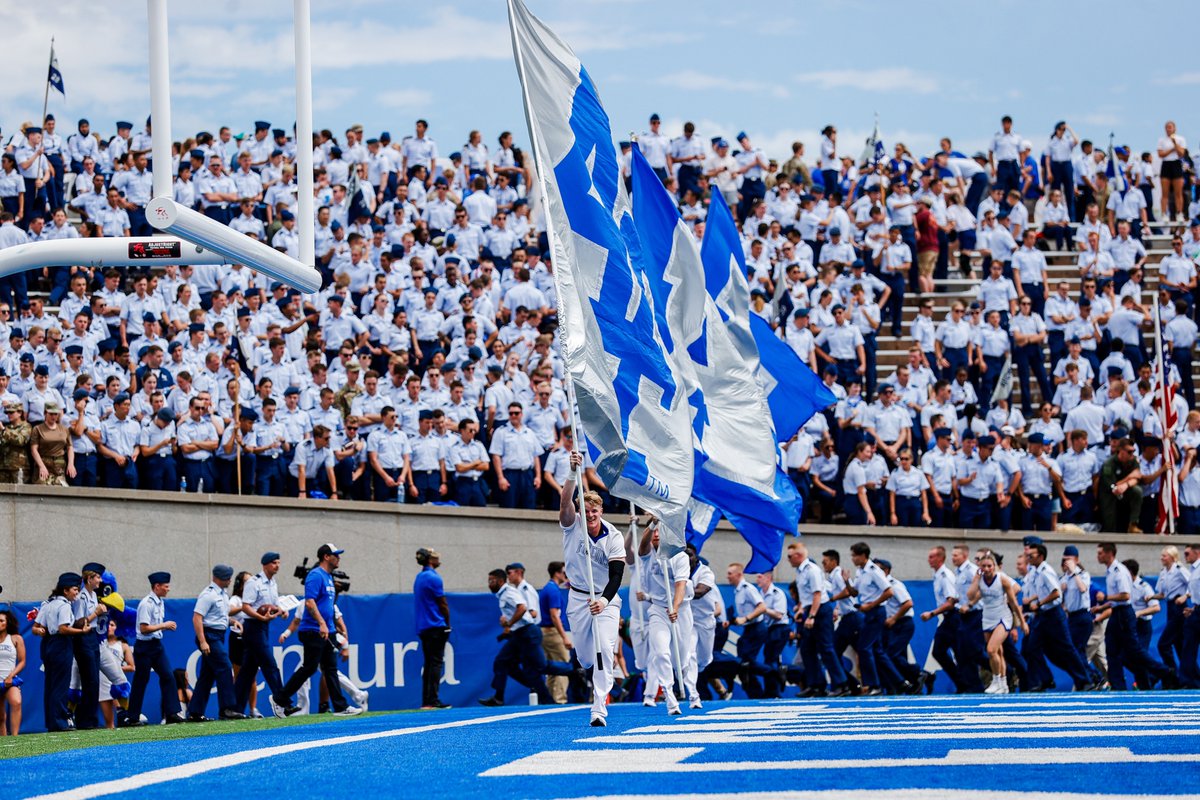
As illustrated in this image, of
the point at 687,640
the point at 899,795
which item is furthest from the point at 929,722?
the point at 899,795

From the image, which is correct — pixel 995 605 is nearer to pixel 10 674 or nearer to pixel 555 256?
pixel 555 256

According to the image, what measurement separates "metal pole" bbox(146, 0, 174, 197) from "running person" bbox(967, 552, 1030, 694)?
14.6 meters

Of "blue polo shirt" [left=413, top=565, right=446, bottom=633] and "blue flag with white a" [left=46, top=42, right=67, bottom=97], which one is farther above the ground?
"blue flag with white a" [left=46, top=42, right=67, bottom=97]

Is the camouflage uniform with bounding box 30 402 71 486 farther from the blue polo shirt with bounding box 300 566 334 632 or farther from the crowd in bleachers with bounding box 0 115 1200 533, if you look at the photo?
the blue polo shirt with bounding box 300 566 334 632

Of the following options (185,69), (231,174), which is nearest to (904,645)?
(231,174)

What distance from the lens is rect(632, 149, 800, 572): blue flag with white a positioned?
16.4 m

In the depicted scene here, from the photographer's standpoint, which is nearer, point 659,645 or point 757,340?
point 659,645

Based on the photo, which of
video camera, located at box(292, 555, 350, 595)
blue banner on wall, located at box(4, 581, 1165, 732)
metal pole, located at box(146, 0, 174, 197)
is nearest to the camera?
metal pole, located at box(146, 0, 174, 197)

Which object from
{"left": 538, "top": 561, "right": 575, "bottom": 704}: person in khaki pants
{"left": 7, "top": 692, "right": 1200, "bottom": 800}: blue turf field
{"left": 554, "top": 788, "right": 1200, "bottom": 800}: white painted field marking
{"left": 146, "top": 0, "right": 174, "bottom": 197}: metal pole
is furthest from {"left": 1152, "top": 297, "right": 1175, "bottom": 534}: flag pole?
{"left": 146, "top": 0, "right": 174, "bottom": 197}: metal pole

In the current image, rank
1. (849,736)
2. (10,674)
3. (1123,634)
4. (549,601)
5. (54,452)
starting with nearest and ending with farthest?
(849,736), (10,674), (54,452), (549,601), (1123,634)

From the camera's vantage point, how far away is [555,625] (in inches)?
853

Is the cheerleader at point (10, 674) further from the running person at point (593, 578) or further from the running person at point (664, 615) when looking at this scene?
the running person at point (664, 615)

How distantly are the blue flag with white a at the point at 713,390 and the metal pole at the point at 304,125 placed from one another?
19.0 ft

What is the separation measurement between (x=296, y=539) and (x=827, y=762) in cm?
1422
